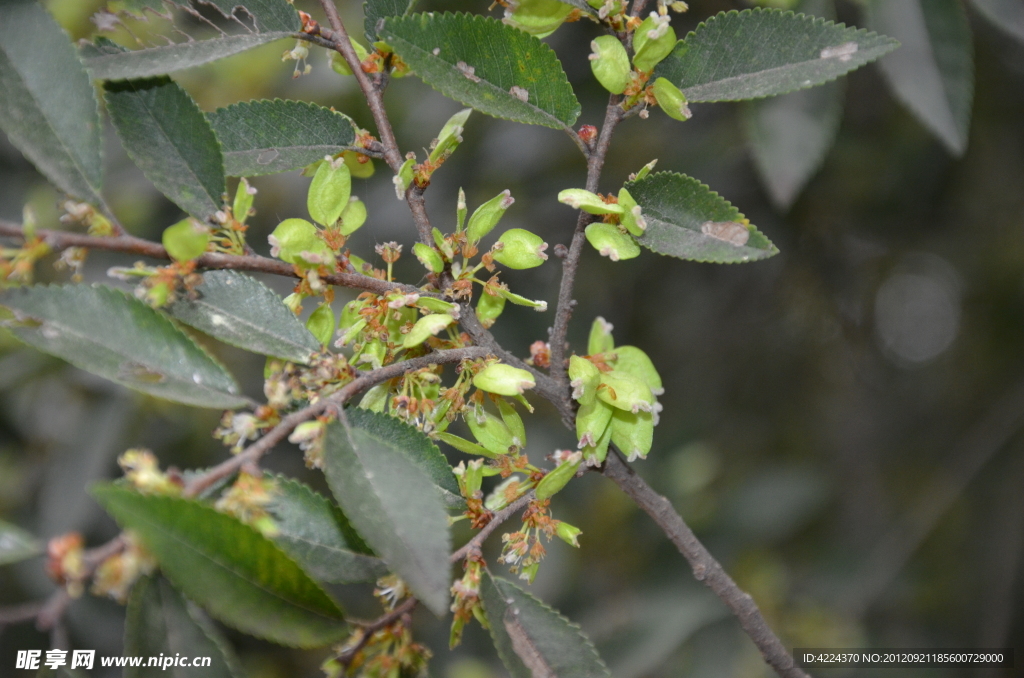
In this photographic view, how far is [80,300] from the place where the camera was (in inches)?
29.4

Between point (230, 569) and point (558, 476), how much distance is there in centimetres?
36

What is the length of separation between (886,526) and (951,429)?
2.97 ft

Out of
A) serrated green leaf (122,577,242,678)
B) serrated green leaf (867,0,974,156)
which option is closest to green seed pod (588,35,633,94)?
serrated green leaf (122,577,242,678)

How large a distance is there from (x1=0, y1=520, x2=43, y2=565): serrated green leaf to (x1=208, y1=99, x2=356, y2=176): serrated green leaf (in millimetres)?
450

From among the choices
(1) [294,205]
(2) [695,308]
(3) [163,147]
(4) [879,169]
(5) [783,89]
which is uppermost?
(5) [783,89]

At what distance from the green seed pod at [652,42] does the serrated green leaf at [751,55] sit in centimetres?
3

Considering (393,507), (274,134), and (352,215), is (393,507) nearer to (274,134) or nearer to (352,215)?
(352,215)

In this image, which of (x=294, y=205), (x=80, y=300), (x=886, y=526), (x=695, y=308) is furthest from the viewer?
(x=695, y=308)

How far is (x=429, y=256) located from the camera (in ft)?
2.74

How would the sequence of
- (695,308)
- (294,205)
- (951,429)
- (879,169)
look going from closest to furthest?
(879,169), (294,205), (695,308), (951,429)

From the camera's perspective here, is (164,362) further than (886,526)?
No

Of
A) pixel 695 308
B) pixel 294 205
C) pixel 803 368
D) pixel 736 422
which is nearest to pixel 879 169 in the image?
pixel 695 308

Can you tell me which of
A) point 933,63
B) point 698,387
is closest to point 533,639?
point 933,63

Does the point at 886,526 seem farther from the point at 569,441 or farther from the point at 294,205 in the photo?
the point at 294,205
